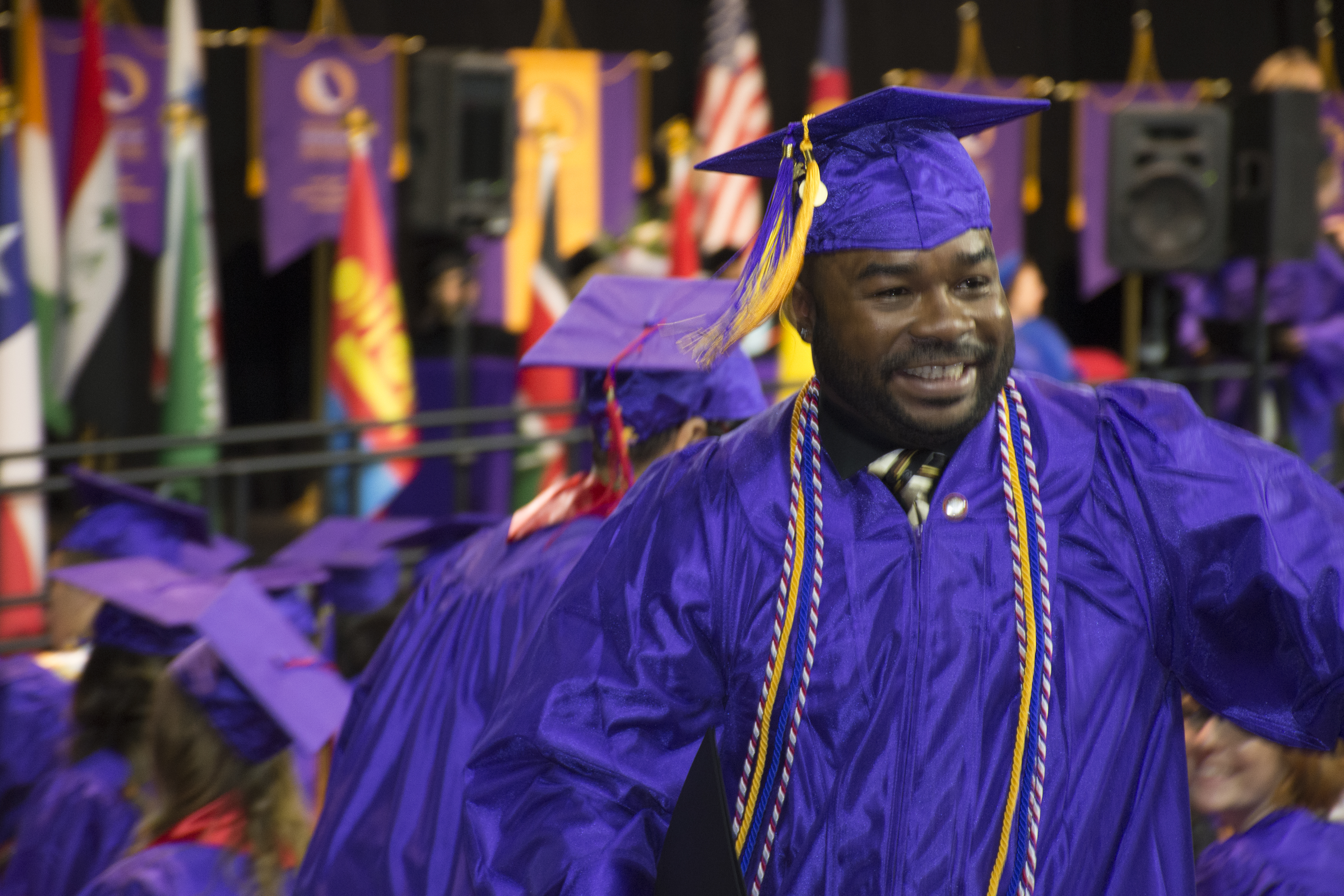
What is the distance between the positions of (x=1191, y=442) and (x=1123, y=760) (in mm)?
317

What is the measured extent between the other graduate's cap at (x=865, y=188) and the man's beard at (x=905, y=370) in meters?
0.08

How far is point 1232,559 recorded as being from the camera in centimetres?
140

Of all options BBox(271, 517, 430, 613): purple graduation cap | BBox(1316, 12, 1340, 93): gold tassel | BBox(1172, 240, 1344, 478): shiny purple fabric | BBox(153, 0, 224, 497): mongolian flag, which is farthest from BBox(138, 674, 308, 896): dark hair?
BBox(1316, 12, 1340, 93): gold tassel

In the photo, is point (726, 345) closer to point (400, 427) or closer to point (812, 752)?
point (812, 752)

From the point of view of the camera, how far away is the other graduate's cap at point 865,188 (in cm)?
148

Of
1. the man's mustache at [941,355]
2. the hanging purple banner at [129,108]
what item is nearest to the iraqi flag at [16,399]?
the hanging purple banner at [129,108]

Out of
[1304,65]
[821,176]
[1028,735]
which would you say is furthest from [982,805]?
[1304,65]

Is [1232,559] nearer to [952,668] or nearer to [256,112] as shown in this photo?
[952,668]

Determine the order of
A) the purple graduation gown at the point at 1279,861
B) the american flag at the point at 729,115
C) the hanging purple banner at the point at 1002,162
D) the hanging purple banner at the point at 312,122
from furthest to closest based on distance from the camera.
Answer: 1. the hanging purple banner at the point at 1002,162
2. the american flag at the point at 729,115
3. the hanging purple banner at the point at 312,122
4. the purple graduation gown at the point at 1279,861

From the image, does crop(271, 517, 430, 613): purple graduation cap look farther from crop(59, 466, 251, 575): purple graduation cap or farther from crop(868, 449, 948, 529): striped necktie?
crop(868, 449, 948, 529): striped necktie

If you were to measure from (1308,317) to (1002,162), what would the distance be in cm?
233

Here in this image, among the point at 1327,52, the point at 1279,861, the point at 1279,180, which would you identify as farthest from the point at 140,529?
the point at 1327,52

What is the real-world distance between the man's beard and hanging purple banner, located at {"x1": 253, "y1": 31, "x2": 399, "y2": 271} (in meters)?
5.91

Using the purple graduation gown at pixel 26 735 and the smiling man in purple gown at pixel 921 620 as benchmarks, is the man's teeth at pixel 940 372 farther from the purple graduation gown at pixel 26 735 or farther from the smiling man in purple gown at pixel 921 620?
the purple graduation gown at pixel 26 735
